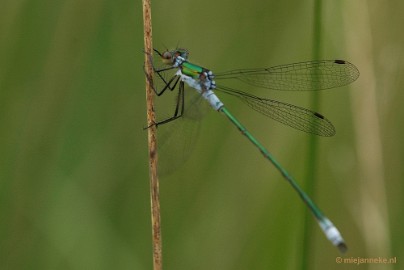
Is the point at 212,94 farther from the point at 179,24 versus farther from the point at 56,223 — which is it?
the point at 56,223

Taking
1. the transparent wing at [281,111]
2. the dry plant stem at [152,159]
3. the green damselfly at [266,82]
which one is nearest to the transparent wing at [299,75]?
the green damselfly at [266,82]

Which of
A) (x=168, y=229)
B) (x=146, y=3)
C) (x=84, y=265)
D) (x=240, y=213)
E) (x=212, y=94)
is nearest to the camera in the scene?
(x=146, y=3)

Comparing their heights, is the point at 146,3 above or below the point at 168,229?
above

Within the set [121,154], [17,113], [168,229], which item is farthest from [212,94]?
[17,113]

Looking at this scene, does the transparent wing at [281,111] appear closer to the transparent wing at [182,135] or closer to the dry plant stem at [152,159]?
the transparent wing at [182,135]

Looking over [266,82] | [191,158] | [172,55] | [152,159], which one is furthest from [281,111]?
[152,159]

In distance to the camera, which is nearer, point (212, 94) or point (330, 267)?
point (330, 267)

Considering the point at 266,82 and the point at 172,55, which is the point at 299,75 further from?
the point at 172,55
